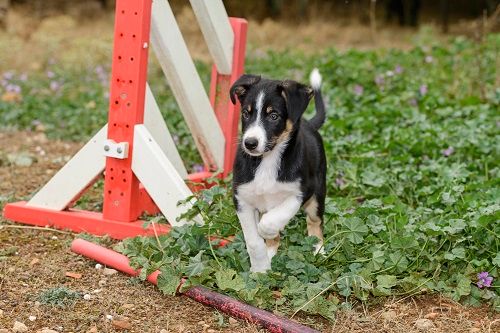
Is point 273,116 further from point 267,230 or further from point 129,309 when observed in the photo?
point 129,309

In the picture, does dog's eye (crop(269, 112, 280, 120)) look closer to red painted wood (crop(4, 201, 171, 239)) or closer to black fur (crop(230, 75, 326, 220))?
black fur (crop(230, 75, 326, 220))

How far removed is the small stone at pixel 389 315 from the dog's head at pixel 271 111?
993mm

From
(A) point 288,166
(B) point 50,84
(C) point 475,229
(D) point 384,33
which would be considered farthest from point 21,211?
(D) point 384,33

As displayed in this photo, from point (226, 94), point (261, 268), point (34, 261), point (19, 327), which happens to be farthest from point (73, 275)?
point (226, 94)

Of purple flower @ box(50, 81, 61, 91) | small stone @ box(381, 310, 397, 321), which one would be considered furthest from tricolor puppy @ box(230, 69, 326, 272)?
purple flower @ box(50, 81, 61, 91)

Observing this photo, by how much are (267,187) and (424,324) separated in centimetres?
103

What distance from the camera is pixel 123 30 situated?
468 cm

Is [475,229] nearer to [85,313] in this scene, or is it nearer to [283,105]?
[283,105]

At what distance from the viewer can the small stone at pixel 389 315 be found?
3934mm

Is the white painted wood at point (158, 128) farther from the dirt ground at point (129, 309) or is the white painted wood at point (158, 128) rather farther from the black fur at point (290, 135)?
the black fur at point (290, 135)

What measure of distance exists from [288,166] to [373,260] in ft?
2.15

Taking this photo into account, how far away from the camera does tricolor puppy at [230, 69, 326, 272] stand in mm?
4047

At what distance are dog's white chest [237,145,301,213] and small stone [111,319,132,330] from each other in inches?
34.6

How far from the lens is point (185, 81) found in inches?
212
